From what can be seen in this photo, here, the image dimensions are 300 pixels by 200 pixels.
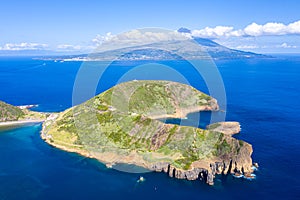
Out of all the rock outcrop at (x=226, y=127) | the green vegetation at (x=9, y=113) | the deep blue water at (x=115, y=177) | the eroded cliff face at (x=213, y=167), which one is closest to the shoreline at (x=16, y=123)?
the green vegetation at (x=9, y=113)

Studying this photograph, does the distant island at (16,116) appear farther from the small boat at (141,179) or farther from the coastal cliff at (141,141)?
the small boat at (141,179)

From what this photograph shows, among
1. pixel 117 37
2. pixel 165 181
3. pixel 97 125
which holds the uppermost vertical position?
pixel 117 37

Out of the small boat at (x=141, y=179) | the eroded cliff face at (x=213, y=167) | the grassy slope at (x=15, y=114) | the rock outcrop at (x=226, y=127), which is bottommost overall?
the small boat at (x=141, y=179)

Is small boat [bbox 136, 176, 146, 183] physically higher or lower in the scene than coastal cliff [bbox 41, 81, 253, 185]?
lower

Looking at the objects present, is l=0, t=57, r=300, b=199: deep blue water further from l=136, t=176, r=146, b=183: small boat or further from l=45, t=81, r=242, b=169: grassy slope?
l=45, t=81, r=242, b=169: grassy slope

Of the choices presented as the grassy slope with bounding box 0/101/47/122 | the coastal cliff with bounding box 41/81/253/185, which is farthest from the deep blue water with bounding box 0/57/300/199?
the grassy slope with bounding box 0/101/47/122

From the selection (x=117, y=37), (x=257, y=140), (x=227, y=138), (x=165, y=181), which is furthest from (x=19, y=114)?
(x=257, y=140)

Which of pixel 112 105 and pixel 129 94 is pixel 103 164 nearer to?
pixel 112 105

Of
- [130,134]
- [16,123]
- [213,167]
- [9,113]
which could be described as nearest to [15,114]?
[9,113]
